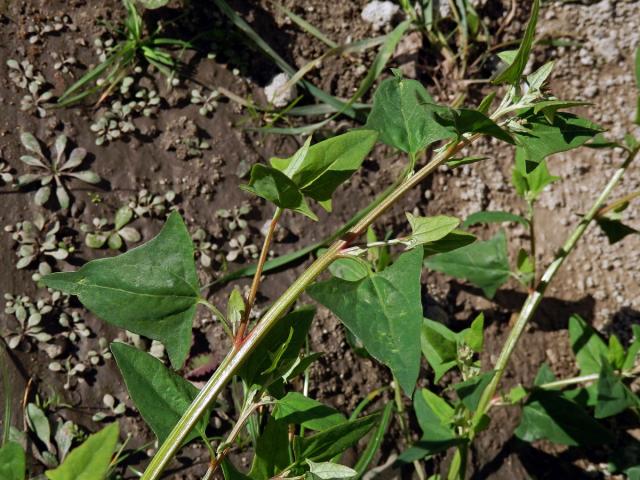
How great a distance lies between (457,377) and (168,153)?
1.26 m

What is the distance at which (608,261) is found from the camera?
2.47 metres

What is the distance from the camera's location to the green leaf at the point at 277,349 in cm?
112

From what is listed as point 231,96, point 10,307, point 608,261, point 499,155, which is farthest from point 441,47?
point 10,307

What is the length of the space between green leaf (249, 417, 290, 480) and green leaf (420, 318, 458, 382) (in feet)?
2.38

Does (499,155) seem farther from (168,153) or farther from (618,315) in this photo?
(168,153)

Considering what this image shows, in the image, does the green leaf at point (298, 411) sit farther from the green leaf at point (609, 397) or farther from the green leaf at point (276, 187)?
the green leaf at point (609, 397)

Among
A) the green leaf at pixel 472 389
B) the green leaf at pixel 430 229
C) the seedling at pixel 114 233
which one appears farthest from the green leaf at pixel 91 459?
the seedling at pixel 114 233

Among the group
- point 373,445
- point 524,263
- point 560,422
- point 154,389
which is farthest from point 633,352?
→ point 154,389

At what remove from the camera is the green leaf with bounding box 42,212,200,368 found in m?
1.05

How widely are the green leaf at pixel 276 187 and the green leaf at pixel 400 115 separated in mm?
271

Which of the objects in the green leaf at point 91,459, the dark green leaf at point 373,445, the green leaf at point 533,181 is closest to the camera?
the green leaf at point 91,459

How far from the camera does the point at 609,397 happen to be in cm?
194

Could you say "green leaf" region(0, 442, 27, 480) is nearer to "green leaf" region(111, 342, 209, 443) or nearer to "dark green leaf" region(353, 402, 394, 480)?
"green leaf" region(111, 342, 209, 443)

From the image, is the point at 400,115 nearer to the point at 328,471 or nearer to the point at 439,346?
the point at 328,471
